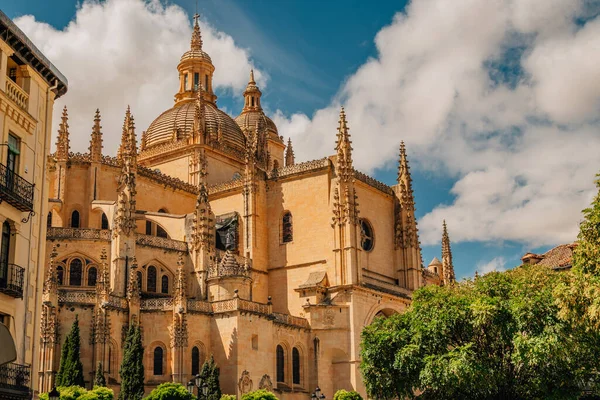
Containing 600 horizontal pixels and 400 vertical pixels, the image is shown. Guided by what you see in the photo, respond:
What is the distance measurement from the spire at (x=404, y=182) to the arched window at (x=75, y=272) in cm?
2327

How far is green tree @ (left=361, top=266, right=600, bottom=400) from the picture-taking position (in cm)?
3111

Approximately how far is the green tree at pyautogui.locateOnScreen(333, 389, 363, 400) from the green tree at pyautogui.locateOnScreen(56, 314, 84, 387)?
577 inches

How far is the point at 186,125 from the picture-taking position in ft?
210

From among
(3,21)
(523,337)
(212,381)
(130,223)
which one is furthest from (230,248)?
(3,21)

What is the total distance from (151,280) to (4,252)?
27161 mm

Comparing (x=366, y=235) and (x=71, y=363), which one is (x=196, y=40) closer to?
(x=366, y=235)

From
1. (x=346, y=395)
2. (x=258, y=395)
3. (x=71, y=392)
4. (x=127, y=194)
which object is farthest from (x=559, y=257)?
(x=71, y=392)

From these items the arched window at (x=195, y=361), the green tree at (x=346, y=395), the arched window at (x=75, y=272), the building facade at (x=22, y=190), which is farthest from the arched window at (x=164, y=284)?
the building facade at (x=22, y=190)

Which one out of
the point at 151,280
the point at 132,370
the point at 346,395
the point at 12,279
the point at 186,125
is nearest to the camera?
the point at 12,279

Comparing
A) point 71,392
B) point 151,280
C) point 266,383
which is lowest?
point 71,392

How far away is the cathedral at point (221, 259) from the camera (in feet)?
133

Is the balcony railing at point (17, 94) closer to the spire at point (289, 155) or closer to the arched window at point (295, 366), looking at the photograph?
the arched window at point (295, 366)

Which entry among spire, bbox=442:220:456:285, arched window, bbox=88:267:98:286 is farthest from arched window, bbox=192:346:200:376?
spire, bbox=442:220:456:285

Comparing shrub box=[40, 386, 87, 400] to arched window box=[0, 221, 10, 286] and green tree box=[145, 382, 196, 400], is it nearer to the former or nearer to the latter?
green tree box=[145, 382, 196, 400]
